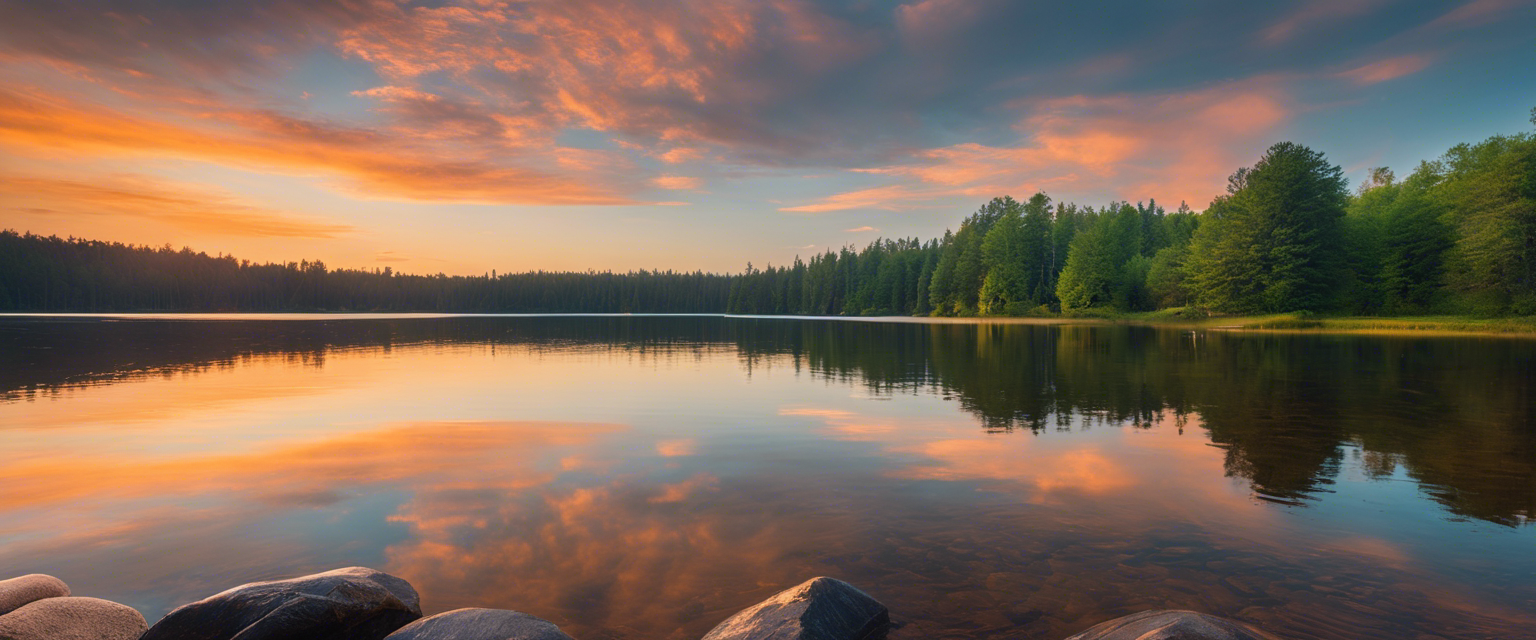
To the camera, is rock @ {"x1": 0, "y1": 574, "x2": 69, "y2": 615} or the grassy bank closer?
rock @ {"x1": 0, "y1": 574, "x2": 69, "y2": 615}

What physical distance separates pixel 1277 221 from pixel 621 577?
97.9 m

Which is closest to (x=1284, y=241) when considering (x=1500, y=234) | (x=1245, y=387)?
(x=1500, y=234)

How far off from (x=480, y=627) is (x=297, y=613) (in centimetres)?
173

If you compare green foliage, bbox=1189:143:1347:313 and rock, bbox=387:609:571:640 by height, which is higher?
green foliage, bbox=1189:143:1347:313

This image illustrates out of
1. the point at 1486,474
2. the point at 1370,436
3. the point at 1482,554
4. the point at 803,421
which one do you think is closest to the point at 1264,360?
the point at 1370,436

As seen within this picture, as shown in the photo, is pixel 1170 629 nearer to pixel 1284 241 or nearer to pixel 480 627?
pixel 480 627

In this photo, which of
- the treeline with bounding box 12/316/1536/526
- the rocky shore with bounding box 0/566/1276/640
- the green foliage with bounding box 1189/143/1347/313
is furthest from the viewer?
the green foliage with bounding box 1189/143/1347/313

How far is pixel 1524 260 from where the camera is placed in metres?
66.1

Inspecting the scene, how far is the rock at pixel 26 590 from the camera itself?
22.6ft

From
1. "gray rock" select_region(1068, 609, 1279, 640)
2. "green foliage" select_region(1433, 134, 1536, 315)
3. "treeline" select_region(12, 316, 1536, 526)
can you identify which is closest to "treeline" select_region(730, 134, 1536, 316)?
"green foliage" select_region(1433, 134, 1536, 315)

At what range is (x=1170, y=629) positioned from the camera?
555 cm

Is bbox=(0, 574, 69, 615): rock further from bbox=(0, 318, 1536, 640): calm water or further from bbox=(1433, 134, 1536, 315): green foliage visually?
bbox=(1433, 134, 1536, 315): green foliage

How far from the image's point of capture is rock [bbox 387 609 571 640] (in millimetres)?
6258

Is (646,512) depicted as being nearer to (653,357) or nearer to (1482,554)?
(1482,554)
